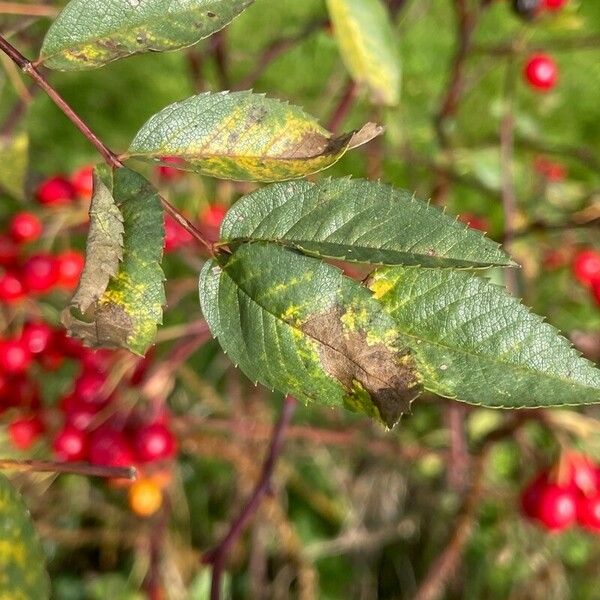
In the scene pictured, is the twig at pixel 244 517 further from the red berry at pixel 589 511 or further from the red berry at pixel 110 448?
the red berry at pixel 589 511

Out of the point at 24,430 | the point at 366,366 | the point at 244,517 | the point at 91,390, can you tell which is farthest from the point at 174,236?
the point at 366,366

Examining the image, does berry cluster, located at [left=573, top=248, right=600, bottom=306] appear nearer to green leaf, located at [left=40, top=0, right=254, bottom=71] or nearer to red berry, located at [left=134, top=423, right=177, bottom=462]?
red berry, located at [left=134, top=423, right=177, bottom=462]

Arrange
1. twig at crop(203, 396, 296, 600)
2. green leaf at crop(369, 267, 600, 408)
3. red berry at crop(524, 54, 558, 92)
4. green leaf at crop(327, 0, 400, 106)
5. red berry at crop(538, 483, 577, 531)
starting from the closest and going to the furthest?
green leaf at crop(369, 267, 600, 408), twig at crop(203, 396, 296, 600), green leaf at crop(327, 0, 400, 106), red berry at crop(538, 483, 577, 531), red berry at crop(524, 54, 558, 92)

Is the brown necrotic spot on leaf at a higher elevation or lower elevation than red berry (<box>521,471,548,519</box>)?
higher

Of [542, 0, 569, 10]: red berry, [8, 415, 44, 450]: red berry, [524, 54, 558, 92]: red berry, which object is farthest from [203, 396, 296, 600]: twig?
[524, 54, 558, 92]: red berry

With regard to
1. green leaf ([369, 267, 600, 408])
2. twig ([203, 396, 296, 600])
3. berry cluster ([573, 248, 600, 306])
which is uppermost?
green leaf ([369, 267, 600, 408])

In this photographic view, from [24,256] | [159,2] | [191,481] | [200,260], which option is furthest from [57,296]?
[159,2]

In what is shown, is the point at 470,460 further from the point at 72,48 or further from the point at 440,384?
the point at 72,48
